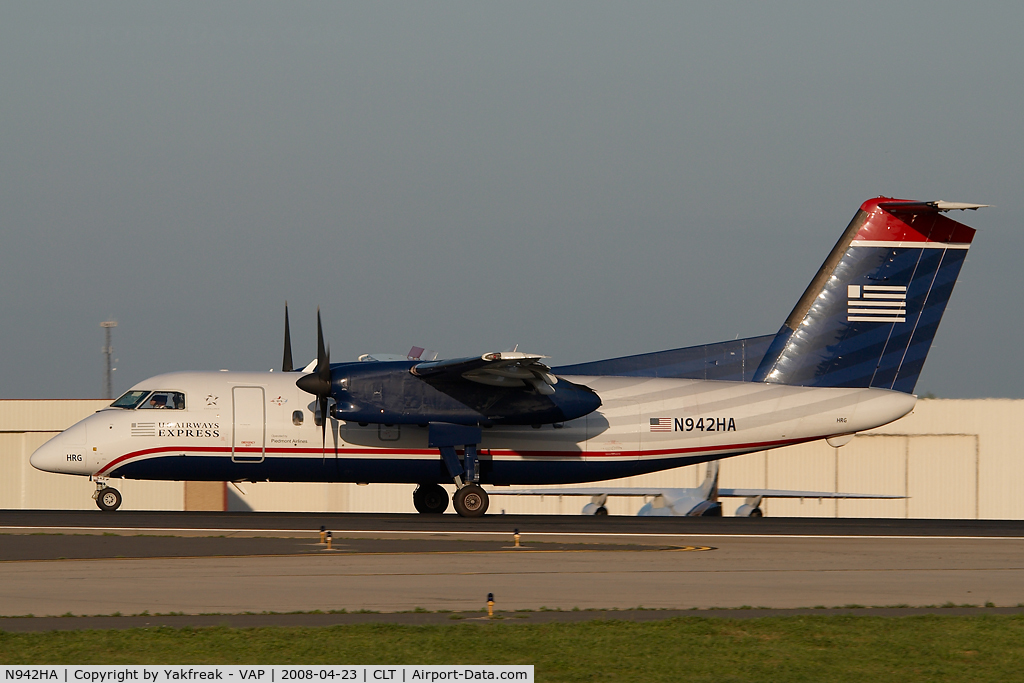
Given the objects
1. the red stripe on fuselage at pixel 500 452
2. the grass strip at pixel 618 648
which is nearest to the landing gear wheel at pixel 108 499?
the red stripe on fuselage at pixel 500 452

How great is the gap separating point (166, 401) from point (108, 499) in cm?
232

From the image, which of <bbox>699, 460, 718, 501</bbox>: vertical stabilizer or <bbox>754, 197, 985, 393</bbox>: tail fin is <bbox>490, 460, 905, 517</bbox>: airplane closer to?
<bbox>699, 460, 718, 501</bbox>: vertical stabilizer

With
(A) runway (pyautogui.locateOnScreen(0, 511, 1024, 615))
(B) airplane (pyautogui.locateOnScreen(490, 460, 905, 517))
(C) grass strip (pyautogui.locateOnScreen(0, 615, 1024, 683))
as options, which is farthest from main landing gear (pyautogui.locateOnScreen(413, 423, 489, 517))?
(C) grass strip (pyautogui.locateOnScreen(0, 615, 1024, 683))

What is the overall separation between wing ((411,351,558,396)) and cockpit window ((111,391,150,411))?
548 cm

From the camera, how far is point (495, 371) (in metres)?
21.5

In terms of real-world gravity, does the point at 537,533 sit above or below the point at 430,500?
below

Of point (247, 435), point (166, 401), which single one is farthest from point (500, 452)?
point (166, 401)

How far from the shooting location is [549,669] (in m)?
9.08

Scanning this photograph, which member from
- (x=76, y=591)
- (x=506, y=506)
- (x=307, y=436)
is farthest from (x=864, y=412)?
(x=506, y=506)

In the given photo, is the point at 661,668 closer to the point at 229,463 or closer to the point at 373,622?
the point at 373,622

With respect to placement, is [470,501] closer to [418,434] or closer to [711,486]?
[418,434]

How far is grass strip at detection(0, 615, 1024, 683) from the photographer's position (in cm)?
911

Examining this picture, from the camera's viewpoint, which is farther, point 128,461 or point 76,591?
point 128,461

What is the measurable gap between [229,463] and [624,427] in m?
7.90
